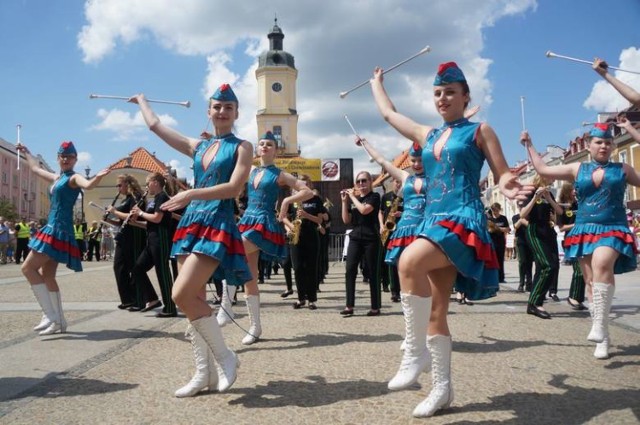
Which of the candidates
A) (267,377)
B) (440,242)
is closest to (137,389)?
(267,377)

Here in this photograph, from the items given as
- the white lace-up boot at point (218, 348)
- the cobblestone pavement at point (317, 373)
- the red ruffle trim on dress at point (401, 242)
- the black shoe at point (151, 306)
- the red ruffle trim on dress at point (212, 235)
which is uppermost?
the red ruffle trim on dress at point (212, 235)

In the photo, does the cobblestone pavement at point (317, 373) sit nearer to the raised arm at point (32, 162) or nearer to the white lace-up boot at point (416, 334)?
the white lace-up boot at point (416, 334)

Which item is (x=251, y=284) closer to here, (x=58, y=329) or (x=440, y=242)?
(x=58, y=329)

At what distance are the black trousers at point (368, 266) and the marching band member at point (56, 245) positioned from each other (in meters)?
3.20

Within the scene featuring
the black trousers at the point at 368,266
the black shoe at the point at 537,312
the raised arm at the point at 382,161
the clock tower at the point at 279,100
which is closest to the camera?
the raised arm at the point at 382,161

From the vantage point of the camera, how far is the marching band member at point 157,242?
735cm

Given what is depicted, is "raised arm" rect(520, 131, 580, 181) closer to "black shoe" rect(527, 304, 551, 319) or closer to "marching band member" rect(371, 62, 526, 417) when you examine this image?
"marching band member" rect(371, 62, 526, 417)

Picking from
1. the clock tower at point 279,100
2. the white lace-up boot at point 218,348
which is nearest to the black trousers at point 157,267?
the white lace-up boot at point 218,348

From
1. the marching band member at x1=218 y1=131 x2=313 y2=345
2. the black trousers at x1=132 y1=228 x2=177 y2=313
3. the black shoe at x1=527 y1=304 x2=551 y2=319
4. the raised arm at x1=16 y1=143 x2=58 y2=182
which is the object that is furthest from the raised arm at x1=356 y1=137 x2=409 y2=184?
the raised arm at x1=16 y1=143 x2=58 y2=182

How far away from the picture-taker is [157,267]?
24.8 ft

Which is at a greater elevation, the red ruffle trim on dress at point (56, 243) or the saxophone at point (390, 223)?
the saxophone at point (390, 223)

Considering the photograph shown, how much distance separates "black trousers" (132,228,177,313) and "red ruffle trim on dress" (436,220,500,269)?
197 inches

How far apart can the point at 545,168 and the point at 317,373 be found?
278 cm

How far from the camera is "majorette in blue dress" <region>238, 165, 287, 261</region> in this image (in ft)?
19.5
